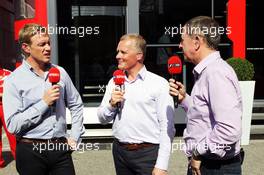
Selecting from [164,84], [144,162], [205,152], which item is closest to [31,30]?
[164,84]

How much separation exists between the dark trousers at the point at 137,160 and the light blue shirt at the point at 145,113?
3.0 inches

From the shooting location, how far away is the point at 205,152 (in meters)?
2.45

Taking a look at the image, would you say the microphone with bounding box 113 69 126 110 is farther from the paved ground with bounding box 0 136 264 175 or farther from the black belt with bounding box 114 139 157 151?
the paved ground with bounding box 0 136 264 175

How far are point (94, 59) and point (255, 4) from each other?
4.21 m

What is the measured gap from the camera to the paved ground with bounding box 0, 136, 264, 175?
5.85 meters

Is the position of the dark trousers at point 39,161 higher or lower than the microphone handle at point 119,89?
lower

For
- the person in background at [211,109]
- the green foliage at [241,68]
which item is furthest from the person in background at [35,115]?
the green foliage at [241,68]

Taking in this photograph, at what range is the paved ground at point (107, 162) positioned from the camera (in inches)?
230

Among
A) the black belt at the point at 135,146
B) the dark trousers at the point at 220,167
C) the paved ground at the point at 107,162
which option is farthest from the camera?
the paved ground at the point at 107,162

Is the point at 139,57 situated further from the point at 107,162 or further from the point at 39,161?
the point at 107,162

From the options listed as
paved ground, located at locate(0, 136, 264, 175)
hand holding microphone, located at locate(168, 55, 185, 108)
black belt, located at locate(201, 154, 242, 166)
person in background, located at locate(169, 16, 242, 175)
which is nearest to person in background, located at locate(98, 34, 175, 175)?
hand holding microphone, located at locate(168, 55, 185, 108)

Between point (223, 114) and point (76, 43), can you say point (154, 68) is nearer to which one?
point (76, 43)

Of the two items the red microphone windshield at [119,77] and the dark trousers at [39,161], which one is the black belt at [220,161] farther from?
the dark trousers at [39,161]

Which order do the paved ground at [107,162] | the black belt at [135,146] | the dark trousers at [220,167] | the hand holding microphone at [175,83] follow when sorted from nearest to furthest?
the dark trousers at [220,167] → the hand holding microphone at [175,83] → the black belt at [135,146] → the paved ground at [107,162]
